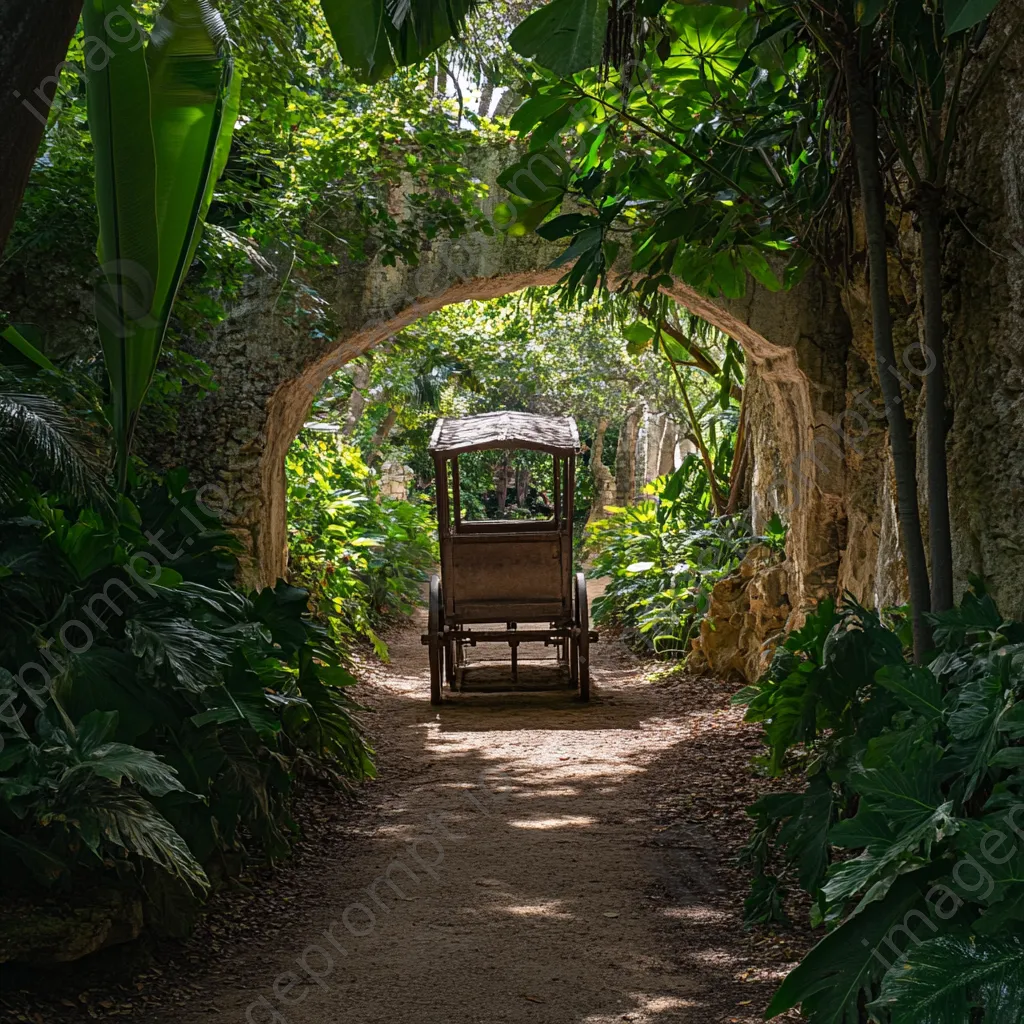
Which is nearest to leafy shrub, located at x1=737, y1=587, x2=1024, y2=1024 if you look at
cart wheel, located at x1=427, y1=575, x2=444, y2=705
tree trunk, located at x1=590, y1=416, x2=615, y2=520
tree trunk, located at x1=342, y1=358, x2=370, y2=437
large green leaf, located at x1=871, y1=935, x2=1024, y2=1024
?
large green leaf, located at x1=871, y1=935, x2=1024, y2=1024

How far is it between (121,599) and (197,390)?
3745mm

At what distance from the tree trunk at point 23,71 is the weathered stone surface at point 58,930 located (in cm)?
181

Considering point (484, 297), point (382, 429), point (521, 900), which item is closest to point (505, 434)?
point (484, 297)

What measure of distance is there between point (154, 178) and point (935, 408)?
7.77 feet

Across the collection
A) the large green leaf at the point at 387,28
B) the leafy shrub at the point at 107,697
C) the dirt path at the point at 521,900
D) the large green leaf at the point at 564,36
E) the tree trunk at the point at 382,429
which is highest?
the tree trunk at the point at 382,429

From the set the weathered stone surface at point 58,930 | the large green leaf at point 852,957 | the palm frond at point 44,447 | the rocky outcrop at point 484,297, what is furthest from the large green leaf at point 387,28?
the rocky outcrop at point 484,297

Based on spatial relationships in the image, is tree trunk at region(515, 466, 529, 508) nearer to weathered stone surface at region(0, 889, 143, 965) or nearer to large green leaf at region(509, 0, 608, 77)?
weathered stone surface at region(0, 889, 143, 965)

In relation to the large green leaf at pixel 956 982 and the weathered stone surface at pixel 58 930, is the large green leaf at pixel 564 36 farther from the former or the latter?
the weathered stone surface at pixel 58 930

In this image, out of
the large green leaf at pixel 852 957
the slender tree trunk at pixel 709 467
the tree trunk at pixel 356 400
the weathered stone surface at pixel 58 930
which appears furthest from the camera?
the tree trunk at pixel 356 400

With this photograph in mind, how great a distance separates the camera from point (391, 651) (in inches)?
415

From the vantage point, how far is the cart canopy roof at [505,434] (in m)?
7.87

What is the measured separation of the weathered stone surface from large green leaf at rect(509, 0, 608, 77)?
2.42 metres

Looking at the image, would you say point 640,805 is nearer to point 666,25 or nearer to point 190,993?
point 190,993

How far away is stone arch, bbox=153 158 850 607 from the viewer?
7.00 m
